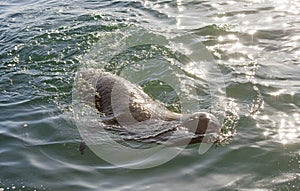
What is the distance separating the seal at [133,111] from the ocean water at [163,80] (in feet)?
0.95

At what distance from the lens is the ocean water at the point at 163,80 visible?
4570 mm

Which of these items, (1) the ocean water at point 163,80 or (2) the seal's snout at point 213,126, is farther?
(2) the seal's snout at point 213,126

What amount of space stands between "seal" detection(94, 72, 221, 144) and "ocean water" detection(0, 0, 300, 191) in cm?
29

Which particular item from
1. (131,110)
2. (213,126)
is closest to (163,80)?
(131,110)

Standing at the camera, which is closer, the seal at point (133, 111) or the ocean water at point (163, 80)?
the ocean water at point (163, 80)

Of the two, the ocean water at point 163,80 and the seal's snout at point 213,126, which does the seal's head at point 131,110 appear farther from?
the ocean water at point 163,80

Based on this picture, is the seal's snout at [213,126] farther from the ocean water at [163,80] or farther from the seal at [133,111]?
the ocean water at [163,80]

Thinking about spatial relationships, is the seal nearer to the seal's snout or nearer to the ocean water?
the seal's snout

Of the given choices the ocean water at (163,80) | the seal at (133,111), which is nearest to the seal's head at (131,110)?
the seal at (133,111)

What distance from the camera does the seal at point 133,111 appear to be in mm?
4711

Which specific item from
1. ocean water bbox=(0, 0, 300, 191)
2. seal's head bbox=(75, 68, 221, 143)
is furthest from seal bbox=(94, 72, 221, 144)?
ocean water bbox=(0, 0, 300, 191)

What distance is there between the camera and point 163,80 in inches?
271

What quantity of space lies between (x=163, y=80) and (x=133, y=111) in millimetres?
1820

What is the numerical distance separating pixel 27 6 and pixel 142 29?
389 centimetres
